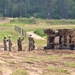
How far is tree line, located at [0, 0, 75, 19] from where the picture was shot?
8869 cm

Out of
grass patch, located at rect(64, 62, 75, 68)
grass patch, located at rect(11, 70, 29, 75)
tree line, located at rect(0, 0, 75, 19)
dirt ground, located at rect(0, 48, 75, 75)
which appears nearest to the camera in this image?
grass patch, located at rect(11, 70, 29, 75)

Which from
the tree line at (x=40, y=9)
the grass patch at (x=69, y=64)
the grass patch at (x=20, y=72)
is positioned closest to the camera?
the grass patch at (x=20, y=72)

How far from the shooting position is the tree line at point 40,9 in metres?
88.7

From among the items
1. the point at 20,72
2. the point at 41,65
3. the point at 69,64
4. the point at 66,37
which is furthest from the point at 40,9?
the point at 20,72

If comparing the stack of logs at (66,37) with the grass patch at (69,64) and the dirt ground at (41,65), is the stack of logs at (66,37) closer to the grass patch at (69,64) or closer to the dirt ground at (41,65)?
the dirt ground at (41,65)

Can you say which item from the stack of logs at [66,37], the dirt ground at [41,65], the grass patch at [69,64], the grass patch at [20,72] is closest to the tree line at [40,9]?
the stack of logs at [66,37]

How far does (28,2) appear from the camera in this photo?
94250 mm

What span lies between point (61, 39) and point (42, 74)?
9.56 meters

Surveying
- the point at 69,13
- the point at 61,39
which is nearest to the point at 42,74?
the point at 61,39

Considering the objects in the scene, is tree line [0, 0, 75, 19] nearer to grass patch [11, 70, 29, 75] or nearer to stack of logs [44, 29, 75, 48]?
stack of logs [44, 29, 75, 48]

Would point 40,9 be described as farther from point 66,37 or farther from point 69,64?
point 69,64

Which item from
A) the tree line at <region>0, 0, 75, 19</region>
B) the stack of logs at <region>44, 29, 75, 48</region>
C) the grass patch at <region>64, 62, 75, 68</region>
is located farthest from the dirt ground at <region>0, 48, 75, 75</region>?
the tree line at <region>0, 0, 75, 19</region>

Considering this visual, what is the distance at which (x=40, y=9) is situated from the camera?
92000 mm

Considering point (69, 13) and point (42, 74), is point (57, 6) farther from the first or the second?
point (42, 74)
